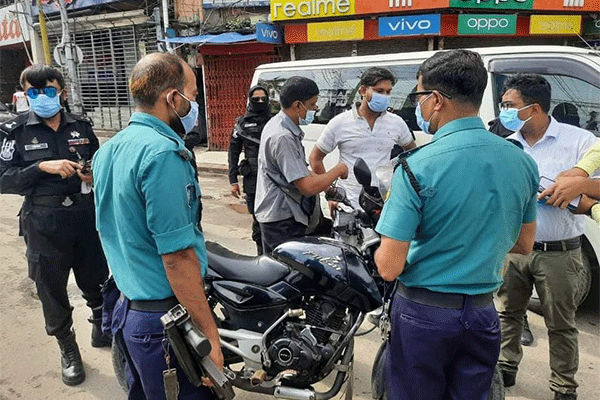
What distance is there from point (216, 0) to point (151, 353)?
10810 mm

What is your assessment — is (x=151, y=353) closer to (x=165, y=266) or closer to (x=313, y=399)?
(x=165, y=266)

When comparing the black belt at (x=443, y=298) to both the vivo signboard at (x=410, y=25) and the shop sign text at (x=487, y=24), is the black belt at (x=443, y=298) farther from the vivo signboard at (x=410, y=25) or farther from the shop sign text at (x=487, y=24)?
the shop sign text at (x=487, y=24)

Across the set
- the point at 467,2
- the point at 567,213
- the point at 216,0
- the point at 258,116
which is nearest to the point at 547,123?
the point at 567,213

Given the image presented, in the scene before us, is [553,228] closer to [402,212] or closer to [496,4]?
[402,212]

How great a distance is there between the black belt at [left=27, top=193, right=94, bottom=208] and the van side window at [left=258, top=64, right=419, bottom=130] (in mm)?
2896

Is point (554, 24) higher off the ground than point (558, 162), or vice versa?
point (554, 24)

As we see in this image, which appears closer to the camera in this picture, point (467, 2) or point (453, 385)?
point (453, 385)

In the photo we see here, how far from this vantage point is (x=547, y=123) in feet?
8.05

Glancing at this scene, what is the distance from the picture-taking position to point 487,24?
8930 mm

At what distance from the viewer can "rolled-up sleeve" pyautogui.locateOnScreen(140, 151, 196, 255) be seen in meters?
1.45

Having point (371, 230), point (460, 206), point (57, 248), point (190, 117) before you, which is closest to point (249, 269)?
point (371, 230)

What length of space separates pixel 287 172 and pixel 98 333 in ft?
5.97

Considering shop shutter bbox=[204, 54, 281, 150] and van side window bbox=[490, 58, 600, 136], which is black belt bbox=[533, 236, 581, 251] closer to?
van side window bbox=[490, 58, 600, 136]

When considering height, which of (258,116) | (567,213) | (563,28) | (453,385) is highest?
(563,28)
